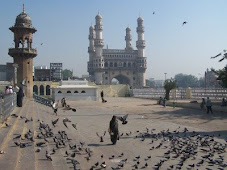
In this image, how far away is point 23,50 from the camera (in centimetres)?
2953

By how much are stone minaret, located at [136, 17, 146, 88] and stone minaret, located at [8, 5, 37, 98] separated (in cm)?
6646

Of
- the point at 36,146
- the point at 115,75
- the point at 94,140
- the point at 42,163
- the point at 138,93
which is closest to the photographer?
the point at 42,163

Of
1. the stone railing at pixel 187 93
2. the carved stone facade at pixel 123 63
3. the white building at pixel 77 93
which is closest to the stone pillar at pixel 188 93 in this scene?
the stone railing at pixel 187 93

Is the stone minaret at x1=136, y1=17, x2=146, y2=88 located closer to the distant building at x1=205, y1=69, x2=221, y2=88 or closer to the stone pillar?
the distant building at x1=205, y1=69, x2=221, y2=88

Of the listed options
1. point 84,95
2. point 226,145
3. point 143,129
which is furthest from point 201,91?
point 226,145

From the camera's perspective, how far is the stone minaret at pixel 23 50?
29.6 m

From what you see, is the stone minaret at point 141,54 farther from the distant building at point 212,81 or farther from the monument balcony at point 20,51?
the monument balcony at point 20,51

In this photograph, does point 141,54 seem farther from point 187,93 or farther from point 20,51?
point 20,51

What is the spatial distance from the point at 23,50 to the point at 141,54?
2778 inches

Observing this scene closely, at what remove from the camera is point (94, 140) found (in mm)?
10945

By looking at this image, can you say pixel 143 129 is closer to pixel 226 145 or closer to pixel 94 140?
pixel 94 140

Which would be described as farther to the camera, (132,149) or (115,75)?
(115,75)

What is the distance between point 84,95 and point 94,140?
2734cm

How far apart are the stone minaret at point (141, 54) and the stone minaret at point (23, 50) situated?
2616 inches
